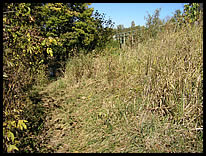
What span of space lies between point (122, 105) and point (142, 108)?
0.36m

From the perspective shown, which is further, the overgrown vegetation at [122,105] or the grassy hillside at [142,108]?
the grassy hillside at [142,108]

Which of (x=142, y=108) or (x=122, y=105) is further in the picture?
(x=122, y=105)

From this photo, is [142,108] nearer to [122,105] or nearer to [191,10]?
[122,105]

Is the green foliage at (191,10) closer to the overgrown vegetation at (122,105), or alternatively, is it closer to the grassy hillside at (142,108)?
the overgrown vegetation at (122,105)

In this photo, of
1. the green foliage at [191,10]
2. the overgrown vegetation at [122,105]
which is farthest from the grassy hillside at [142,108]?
the green foliage at [191,10]

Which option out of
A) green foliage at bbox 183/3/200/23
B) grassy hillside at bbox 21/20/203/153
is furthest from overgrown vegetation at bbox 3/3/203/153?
green foliage at bbox 183/3/200/23

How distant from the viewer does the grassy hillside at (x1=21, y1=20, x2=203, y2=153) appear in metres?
2.37

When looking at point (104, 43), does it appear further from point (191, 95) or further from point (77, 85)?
point (191, 95)

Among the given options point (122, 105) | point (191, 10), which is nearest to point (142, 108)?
point (122, 105)

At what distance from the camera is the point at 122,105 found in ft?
10.2

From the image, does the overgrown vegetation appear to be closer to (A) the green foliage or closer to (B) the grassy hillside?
(B) the grassy hillside

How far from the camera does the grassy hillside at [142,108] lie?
2.37 m

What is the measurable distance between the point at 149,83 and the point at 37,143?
1.93 metres

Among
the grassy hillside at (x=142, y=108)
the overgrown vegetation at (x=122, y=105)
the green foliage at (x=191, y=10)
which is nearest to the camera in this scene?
the overgrown vegetation at (x=122, y=105)
